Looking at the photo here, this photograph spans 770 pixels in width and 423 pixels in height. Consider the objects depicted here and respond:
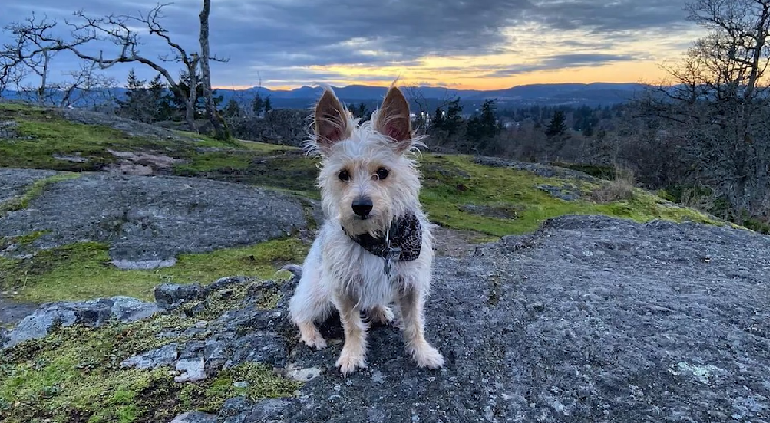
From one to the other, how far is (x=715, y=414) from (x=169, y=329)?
4.70 metres

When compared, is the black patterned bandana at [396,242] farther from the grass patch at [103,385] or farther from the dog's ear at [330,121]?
the grass patch at [103,385]

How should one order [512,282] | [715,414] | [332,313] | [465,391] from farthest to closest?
[512,282] < [332,313] < [465,391] < [715,414]

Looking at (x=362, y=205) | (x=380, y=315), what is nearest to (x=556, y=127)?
(x=380, y=315)

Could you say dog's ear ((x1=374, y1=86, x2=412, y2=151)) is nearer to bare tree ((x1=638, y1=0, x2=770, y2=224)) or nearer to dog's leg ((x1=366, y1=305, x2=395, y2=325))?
dog's leg ((x1=366, y1=305, x2=395, y2=325))

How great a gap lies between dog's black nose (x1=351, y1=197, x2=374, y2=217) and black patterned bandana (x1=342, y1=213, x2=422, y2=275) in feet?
1.11

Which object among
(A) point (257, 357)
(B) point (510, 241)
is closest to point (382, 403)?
(A) point (257, 357)

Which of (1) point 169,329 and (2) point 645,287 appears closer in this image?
(1) point 169,329

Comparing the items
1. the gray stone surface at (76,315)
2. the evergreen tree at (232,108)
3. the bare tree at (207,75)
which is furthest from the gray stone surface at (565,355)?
the evergreen tree at (232,108)

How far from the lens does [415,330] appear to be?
4363 millimetres

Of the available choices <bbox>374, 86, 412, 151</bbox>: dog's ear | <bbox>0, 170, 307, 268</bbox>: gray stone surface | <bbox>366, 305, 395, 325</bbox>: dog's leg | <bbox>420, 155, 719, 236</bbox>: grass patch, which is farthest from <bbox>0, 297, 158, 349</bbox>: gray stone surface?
<bbox>420, 155, 719, 236</bbox>: grass patch

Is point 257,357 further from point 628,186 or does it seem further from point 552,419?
point 628,186

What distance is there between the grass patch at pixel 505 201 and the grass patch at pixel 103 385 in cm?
963

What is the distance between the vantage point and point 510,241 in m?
8.58

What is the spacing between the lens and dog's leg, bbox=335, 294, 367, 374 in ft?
13.8
